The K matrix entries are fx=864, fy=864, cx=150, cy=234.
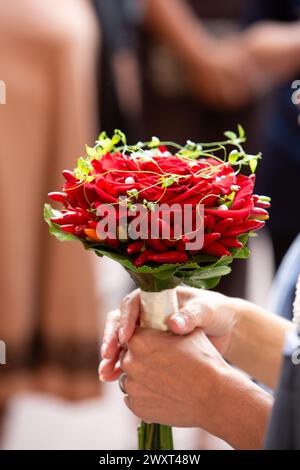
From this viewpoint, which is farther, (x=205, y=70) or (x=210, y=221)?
(x=205, y=70)

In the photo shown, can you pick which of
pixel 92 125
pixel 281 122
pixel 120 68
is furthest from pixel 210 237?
pixel 120 68

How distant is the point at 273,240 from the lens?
1.69 meters

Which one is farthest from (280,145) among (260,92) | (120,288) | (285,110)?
(120,288)

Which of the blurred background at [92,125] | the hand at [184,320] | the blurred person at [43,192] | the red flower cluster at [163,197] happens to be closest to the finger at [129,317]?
→ the hand at [184,320]

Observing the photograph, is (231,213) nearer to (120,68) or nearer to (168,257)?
(168,257)

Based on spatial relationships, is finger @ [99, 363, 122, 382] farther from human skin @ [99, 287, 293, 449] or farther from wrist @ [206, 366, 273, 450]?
wrist @ [206, 366, 273, 450]

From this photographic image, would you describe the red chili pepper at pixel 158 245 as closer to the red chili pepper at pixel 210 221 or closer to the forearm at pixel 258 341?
the red chili pepper at pixel 210 221

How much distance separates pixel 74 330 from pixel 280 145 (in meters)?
0.57

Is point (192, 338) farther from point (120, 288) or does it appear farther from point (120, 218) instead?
point (120, 288)

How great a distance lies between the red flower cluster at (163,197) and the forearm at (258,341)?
0.21 m

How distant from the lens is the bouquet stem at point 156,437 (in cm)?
93

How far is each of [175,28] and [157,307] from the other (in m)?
1.26

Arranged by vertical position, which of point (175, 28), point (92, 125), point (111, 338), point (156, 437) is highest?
point (175, 28)

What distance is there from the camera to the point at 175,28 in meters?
2.01
